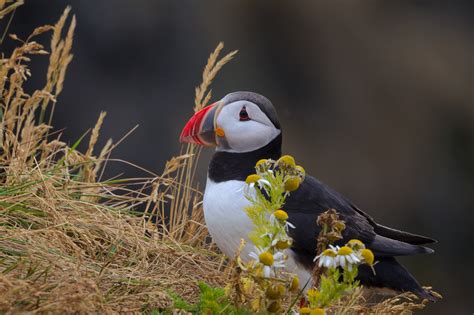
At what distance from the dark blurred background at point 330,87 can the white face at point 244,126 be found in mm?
3738

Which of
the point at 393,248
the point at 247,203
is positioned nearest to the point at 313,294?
the point at 247,203

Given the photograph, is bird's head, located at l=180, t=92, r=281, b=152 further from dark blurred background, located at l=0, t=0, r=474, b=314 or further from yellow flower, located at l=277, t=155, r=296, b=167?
dark blurred background, located at l=0, t=0, r=474, b=314

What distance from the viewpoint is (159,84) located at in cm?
802

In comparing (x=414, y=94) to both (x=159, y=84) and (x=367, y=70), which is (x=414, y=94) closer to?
(x=367, y=70)

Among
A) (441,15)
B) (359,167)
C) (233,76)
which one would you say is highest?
(441,15)

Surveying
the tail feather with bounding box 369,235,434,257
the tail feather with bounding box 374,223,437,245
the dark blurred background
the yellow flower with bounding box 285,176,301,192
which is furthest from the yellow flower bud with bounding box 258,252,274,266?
the dark blurred background

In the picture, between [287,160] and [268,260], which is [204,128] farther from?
[268,260]

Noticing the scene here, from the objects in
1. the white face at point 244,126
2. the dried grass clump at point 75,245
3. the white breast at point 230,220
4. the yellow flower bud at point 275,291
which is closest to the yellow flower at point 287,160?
the yellow flower bud at point 275,291

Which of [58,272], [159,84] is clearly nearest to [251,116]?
[58,272]

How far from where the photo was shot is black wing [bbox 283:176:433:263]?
3861mm

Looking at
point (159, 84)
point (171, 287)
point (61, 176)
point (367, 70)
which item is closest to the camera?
point (171, 287)

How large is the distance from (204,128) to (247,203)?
42 centimetres

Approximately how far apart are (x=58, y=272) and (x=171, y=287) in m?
0.53

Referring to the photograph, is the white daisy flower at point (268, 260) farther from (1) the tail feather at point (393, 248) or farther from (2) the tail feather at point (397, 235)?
(2) the tail feather at point (397, 235)
